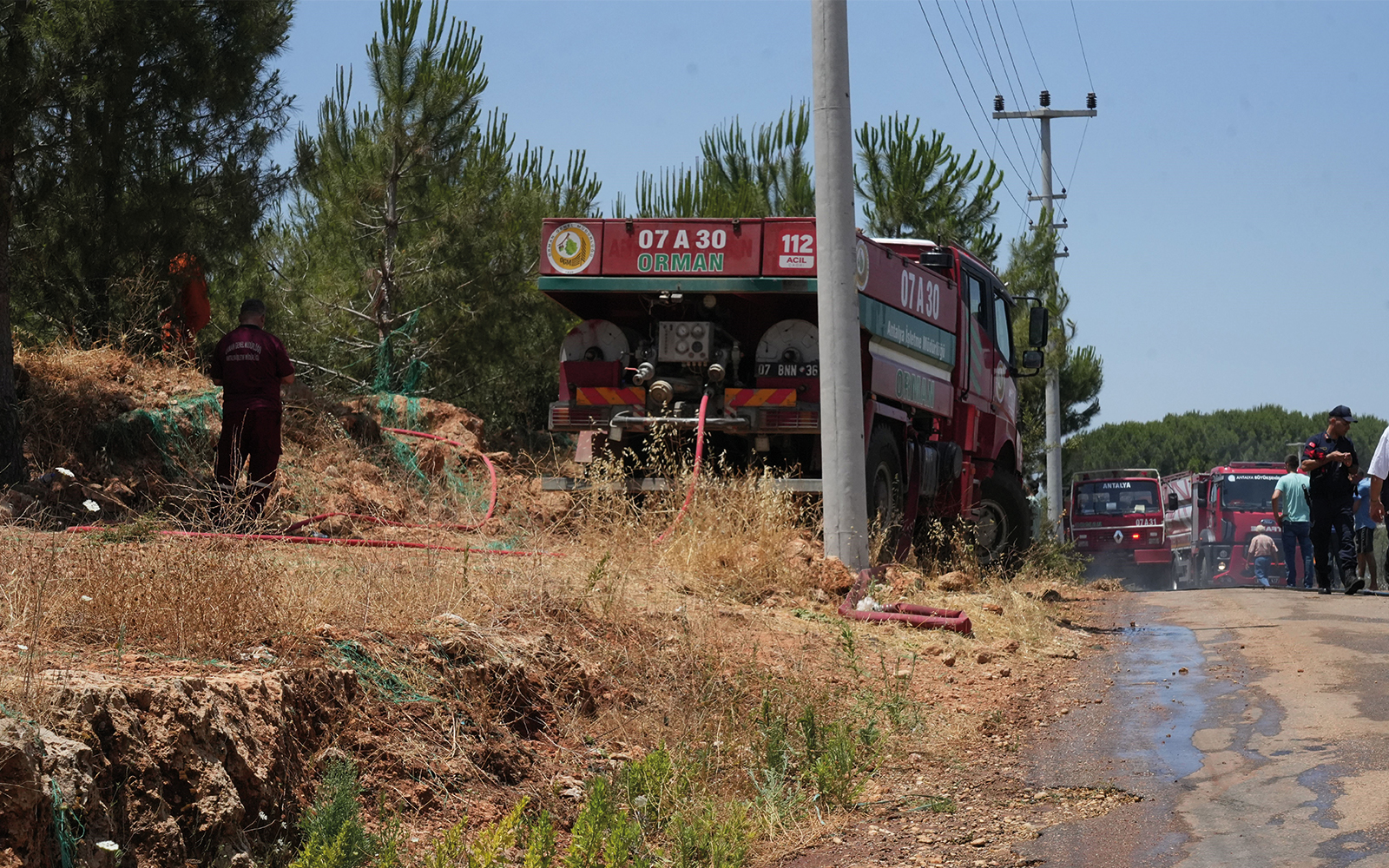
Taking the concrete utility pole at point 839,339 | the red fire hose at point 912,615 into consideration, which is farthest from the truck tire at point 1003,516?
the red fire hose at point 912,615

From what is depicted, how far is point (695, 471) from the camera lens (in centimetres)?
973

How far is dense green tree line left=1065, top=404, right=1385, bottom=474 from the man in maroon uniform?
75.9m

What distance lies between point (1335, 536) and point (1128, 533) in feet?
55.3

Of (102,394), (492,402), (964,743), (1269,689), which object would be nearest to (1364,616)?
(1269,689)

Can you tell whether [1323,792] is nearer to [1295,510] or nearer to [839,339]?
[839,339]

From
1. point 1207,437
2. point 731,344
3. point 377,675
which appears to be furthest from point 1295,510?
point 1207,437

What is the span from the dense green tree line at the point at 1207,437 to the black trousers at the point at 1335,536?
70041mm

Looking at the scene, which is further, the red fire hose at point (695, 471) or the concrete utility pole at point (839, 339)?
the concrete utility pole at point (839, 339)

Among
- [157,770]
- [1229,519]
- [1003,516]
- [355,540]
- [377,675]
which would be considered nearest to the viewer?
[157,770]

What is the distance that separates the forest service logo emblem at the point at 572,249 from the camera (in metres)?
10.9

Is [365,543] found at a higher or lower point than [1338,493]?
lower

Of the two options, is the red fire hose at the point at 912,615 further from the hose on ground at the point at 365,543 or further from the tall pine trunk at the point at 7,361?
the tall pine trunk at the point at 7,361

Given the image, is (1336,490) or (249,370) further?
(1336,490)

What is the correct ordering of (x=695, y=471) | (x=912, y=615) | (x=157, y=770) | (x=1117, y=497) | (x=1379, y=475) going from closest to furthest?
(x=157, y=770)
(x=912, y=615)
(x=695, y=471)
(x=1379, y=475)
(x=1117, y=497)
